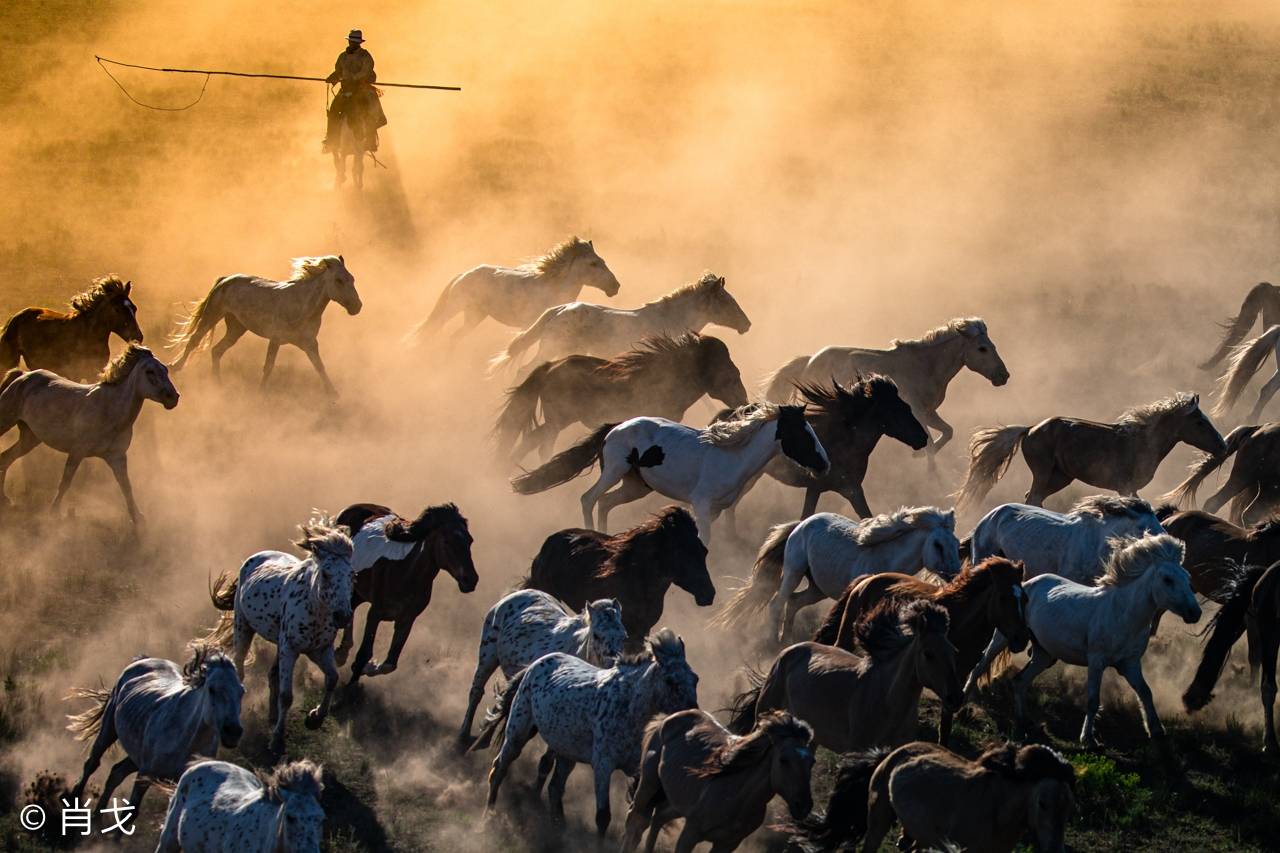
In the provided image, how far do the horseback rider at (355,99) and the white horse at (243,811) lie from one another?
19126mm

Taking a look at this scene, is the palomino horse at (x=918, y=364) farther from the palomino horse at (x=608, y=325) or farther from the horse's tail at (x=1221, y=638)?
the horse's tail at (x=1221, y=638)

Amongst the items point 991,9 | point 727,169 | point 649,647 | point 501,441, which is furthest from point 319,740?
point 991,9

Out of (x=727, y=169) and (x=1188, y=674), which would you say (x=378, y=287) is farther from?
(x=1188, y=674)

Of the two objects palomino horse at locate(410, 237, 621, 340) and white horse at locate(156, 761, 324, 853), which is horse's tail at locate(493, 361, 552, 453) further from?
white horse at locate(156, 761, 324, 853)

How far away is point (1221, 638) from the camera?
12430 millimetres

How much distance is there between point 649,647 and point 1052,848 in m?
2.59

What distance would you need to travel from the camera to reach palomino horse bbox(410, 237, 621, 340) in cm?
2247

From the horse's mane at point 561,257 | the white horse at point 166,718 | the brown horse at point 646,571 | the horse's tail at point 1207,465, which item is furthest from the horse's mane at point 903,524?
the horse's mane at point 561,257

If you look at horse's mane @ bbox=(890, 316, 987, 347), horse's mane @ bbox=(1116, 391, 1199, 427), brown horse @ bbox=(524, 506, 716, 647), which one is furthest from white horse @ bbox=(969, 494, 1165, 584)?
horse's mane @ bbox=(890, 316, 987, 347)

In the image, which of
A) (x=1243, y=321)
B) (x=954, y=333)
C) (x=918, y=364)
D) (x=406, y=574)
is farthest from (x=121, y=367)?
(x=1243, y=321)

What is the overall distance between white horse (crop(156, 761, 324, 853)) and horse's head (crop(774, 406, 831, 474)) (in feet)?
23.6

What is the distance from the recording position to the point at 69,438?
1596cm

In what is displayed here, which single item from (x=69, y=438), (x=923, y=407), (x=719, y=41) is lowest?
(x=69, y=438)

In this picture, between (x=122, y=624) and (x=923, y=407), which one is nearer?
(x=122, y=624)
